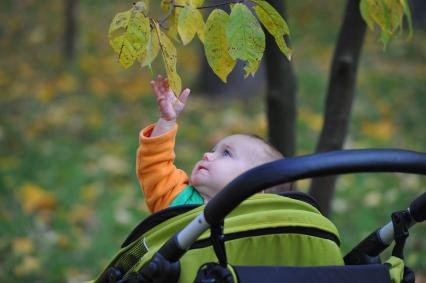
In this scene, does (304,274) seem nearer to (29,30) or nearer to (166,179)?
(166,179)

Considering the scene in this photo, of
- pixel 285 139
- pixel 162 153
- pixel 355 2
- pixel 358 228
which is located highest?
pixel 355 2

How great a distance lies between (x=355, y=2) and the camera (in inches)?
122

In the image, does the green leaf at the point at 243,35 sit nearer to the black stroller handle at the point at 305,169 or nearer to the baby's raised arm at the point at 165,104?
the black stroller handle at the point at 305,169

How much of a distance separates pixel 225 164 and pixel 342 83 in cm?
85

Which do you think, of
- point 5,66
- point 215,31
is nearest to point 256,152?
point 215,31

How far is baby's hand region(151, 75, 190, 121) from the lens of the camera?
2.58 metres

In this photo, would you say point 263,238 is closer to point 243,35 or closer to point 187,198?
point 243,35

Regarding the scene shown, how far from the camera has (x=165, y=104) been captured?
262 cm

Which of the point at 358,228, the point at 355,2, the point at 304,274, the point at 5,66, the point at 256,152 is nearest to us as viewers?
the point at 304,274

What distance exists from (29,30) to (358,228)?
6.54 metres

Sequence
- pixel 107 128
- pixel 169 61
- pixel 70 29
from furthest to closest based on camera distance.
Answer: pixel 70 29, pixel 107 128, pixel 169 61

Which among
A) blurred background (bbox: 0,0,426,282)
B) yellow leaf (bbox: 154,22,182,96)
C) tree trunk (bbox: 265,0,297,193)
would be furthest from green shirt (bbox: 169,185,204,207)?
blurred background (bbox: 0,0,426,282)

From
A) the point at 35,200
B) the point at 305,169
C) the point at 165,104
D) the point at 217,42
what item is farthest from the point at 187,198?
the point at 35,200

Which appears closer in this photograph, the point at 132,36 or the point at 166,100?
the point at 132,36
